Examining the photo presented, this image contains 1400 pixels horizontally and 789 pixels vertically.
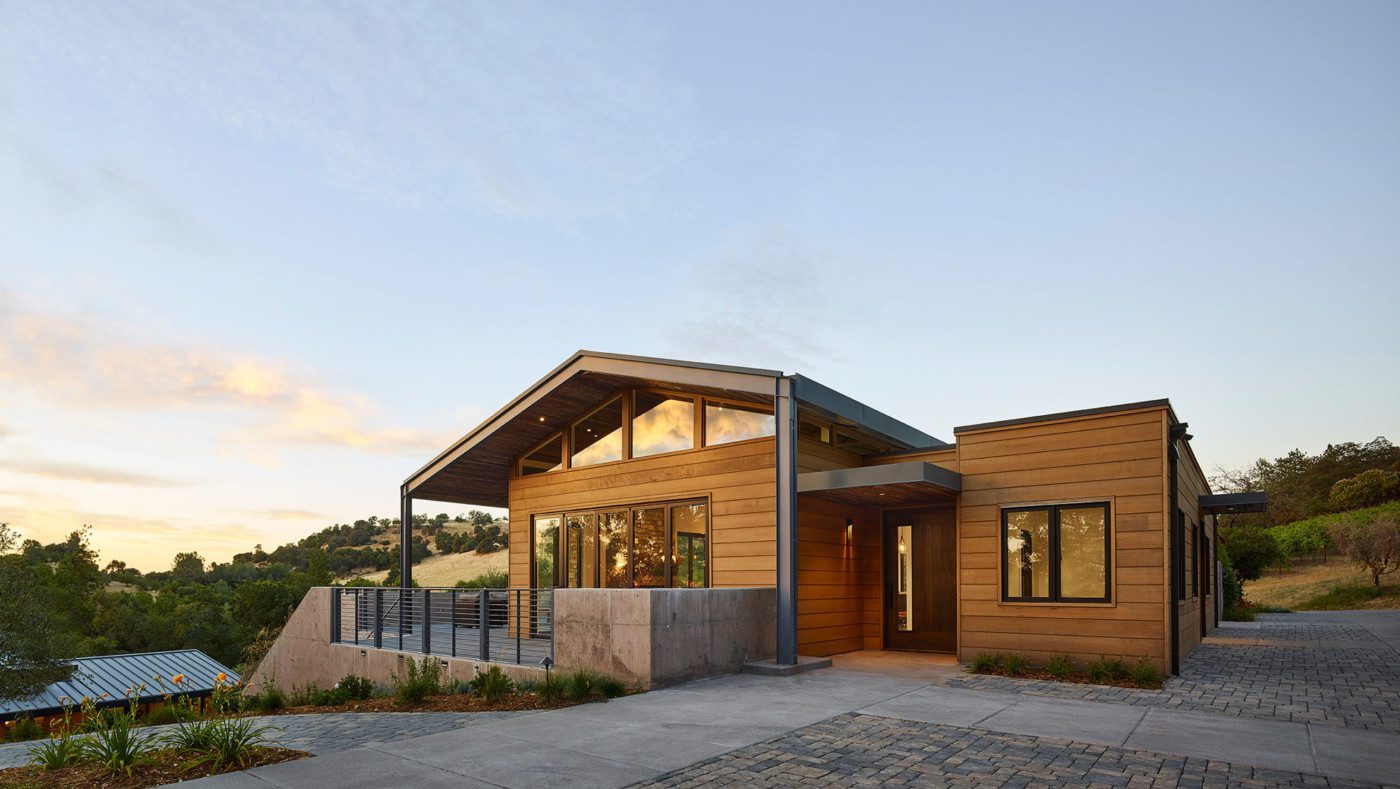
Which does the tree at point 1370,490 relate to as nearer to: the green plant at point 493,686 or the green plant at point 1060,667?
the green plant at point 1060,667

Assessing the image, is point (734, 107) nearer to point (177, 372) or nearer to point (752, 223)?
point (752, 223)

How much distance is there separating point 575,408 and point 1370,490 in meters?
45.9

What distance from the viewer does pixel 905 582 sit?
13.1 meters

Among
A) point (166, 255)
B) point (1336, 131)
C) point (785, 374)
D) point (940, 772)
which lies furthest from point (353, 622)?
point (1336, 131)

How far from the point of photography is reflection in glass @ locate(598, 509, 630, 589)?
13883 millimetres

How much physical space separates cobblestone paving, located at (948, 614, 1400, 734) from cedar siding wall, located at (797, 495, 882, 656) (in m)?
2.64

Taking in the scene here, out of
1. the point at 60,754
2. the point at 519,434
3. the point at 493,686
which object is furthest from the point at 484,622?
the point at 60,754

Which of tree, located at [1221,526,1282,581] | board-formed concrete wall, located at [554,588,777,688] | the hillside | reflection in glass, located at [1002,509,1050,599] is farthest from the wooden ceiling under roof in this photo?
the hillside

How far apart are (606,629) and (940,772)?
488cm

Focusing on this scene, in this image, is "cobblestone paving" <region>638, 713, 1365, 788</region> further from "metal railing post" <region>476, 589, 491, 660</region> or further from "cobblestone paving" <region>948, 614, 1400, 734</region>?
"metal railing post" <region>476, 589, 491, 660</region>

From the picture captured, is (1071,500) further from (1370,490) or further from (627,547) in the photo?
(1370,490)

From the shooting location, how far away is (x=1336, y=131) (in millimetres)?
13516

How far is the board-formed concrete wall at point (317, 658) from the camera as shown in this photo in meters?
13.0

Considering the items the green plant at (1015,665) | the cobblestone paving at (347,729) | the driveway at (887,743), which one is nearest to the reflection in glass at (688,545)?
the driveway at (887,743)
